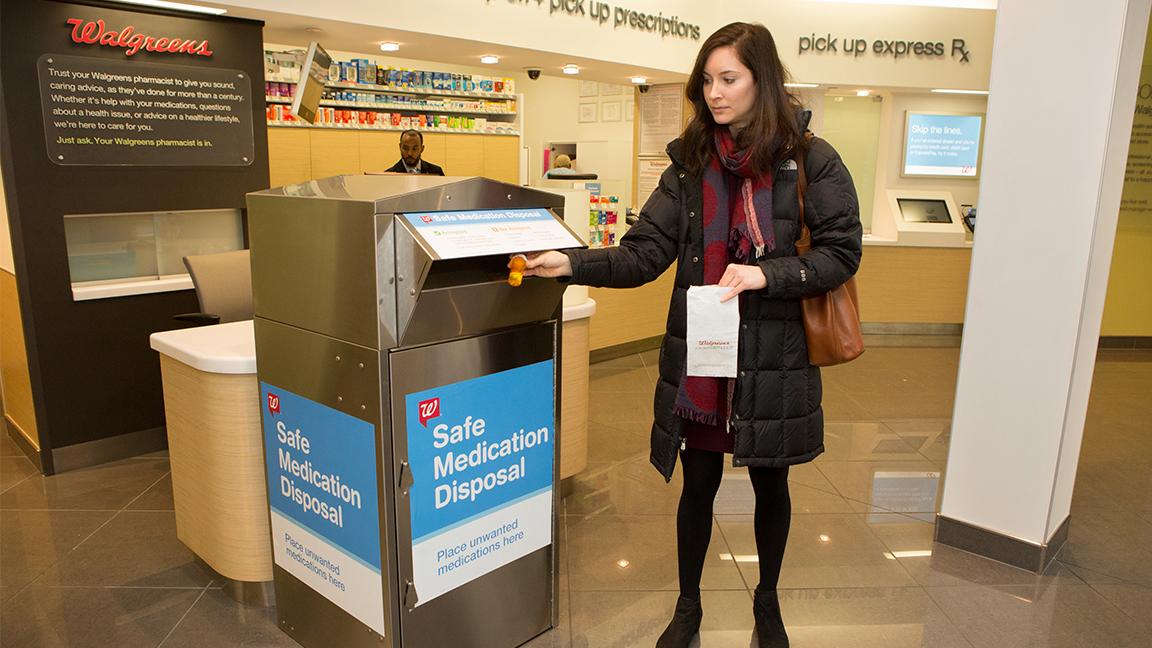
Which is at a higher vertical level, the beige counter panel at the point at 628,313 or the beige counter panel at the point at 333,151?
the beige counter panel at the point at 333,151

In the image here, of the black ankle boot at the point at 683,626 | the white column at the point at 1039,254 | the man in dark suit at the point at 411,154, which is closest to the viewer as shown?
the black ankle boot at the point at 683,626

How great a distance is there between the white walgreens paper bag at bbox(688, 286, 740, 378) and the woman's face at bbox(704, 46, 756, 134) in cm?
46

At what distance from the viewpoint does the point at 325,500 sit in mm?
2158

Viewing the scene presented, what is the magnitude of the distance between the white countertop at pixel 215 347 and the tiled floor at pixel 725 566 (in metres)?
0.85

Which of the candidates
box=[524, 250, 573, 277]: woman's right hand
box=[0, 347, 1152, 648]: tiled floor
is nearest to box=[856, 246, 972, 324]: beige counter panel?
box=[0, 347, 1152, 648]: tiled floor

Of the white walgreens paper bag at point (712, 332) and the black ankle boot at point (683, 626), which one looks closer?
the white walgreens paper bag at point (712, 332)

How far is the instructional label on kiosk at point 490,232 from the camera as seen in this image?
1.82 metres

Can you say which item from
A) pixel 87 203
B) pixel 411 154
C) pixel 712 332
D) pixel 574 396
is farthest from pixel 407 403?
pixel 411 154

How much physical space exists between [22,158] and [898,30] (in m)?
6.68

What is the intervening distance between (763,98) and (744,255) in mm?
403

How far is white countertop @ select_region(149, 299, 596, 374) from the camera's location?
7.96 ft

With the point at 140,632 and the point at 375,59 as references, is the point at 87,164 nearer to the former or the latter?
the point at 140,632

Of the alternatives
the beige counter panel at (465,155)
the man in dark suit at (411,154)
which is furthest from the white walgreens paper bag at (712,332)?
the beige counter panel at (465,155)

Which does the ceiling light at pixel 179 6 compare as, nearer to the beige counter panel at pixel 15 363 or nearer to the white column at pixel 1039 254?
the beige counter panel at pixel 15 363
